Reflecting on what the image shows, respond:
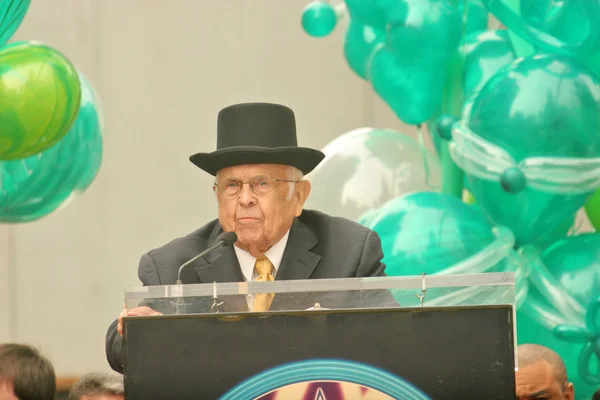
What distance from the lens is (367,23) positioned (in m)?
3.90

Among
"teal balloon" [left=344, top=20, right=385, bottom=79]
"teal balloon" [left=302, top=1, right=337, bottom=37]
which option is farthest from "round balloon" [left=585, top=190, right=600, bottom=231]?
"teal balloon" [left=302, top=1, right=337, bottom=37]

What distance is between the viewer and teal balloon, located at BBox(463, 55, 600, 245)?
331 centimetres

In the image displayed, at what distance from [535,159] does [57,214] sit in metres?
3.10

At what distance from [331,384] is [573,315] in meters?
1.94

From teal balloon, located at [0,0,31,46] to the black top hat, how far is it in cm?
91

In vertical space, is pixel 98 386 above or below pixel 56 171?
below

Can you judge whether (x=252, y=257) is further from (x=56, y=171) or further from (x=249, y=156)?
(x=56, y=171)

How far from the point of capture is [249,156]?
238cm

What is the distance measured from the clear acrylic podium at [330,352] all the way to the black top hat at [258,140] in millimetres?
662

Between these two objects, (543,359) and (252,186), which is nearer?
(252,186)

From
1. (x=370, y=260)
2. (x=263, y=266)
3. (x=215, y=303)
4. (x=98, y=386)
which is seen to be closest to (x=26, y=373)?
(x=98, y=386)

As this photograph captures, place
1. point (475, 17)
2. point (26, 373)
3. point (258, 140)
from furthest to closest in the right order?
1. point (475, 17)
2. point (26, 373)
3. point (258, 140)

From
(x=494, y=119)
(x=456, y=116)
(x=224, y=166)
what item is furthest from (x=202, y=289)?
(x=456, y=116)

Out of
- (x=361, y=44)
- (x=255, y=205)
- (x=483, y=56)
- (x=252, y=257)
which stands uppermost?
(x=361, y=44)
